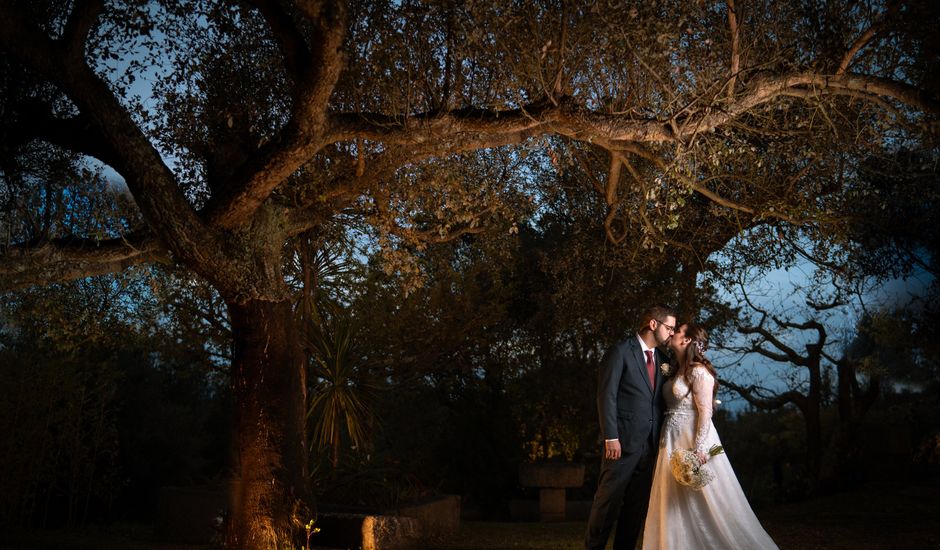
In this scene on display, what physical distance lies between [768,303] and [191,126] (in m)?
9.70

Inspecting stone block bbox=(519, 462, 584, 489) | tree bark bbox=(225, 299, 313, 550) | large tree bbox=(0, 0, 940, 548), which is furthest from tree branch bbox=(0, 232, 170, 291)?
stone block bbox=(519, 462, 584, 489)

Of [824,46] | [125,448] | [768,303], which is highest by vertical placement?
[824,46]

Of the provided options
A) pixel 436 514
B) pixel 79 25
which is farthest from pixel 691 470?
pixel 79 25

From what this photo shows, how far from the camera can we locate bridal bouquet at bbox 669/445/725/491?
20.0 ft

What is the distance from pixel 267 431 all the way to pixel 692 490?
3675 mm

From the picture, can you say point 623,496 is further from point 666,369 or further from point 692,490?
point 666,369

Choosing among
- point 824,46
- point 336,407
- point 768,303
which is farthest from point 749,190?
point 336,407

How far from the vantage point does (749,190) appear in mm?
9570

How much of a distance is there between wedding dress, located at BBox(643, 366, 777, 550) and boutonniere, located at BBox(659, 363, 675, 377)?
0.48 feet

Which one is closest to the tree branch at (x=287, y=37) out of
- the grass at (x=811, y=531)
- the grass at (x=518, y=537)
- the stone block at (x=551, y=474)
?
the grass at (x=811, y=531)

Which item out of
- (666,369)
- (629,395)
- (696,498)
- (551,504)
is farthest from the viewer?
(551,504)

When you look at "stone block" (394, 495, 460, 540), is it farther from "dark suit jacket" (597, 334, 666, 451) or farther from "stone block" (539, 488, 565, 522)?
"dark suit jacket" (597, 334, 666, 451)

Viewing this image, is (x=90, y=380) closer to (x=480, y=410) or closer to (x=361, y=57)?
(x=480, y=410)

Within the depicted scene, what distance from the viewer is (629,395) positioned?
21.6ft
